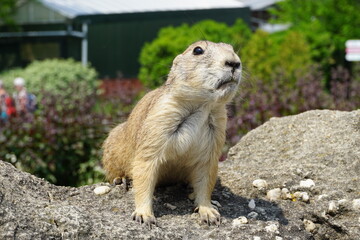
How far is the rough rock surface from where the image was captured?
2994 mm

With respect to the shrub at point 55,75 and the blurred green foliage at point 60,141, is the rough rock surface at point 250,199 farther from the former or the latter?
the shrub at point 55,75

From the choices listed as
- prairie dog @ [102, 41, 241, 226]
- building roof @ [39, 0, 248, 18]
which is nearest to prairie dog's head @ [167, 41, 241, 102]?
prairie dog @ [102, 41, 241, 226]

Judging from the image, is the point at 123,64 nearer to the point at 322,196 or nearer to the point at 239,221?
the point at 322,196

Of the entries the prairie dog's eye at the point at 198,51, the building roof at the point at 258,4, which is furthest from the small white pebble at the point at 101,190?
the building roof at the point at 258,4

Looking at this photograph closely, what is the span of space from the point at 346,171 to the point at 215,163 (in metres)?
1.08

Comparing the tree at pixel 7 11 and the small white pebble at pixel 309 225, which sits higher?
the small white pebble at pixel 309 225

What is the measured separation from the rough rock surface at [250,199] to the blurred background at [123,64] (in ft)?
1.76

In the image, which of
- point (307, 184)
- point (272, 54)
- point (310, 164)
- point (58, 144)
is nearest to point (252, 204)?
point (307, 184)

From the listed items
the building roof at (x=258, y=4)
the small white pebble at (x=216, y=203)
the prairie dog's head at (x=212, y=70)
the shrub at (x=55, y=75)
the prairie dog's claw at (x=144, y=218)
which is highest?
the prairie dog's head at (x=212, y=70)

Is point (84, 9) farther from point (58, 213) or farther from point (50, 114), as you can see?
point (58, 213)

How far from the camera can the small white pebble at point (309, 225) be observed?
11.8ft

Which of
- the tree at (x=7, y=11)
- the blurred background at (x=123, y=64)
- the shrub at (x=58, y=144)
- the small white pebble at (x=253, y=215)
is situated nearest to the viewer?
the small white pebble at (x=253, y=215)

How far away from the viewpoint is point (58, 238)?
2.90m

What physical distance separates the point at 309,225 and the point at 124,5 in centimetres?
2010
